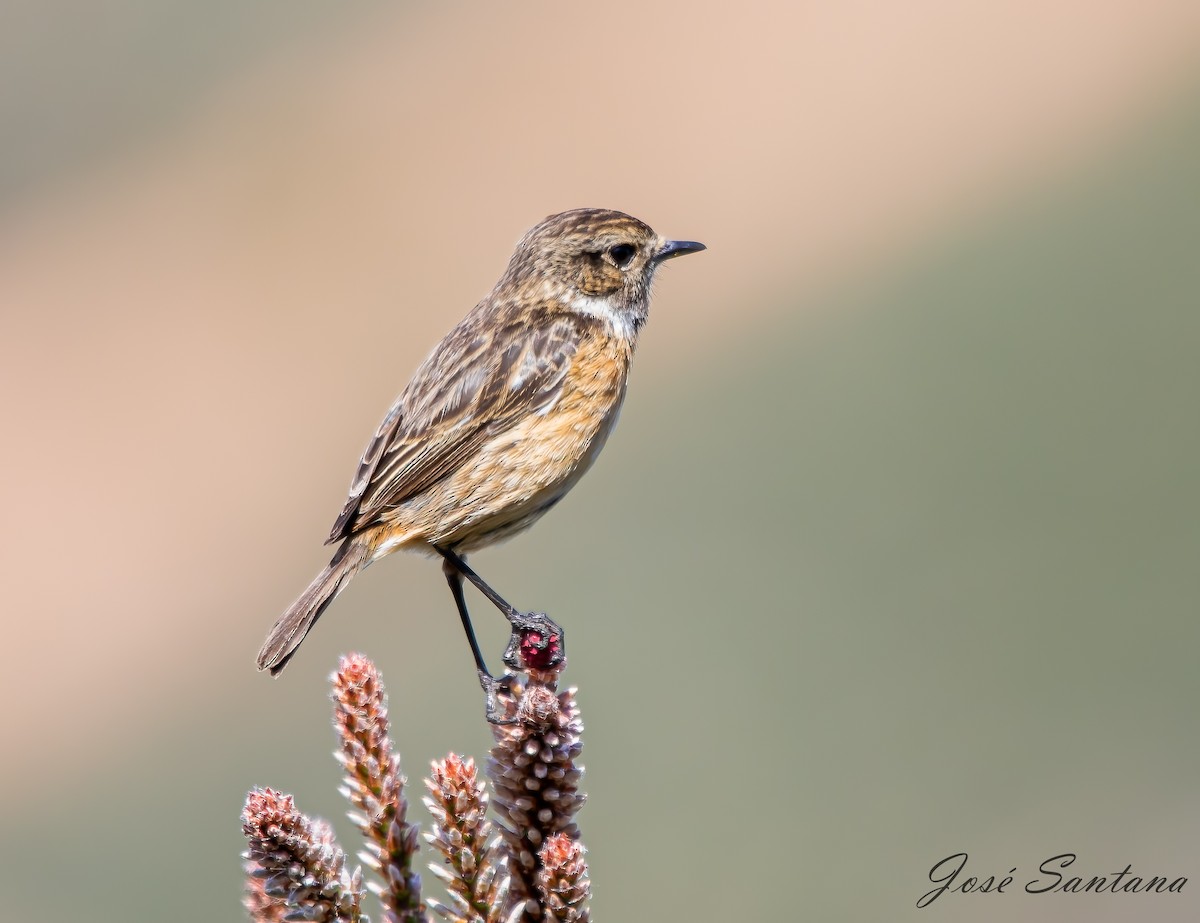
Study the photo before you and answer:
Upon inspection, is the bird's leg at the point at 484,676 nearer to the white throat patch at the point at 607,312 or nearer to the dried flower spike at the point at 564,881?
the dried flower spike at the point at 564,881

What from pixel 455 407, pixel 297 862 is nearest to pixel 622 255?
pixel 455 407

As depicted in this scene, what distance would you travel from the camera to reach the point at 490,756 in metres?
3.43

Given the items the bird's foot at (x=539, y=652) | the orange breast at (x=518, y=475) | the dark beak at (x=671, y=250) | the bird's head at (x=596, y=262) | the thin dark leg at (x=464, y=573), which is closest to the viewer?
the bird's foot at (x=539, y=652)

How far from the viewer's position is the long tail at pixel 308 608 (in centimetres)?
477

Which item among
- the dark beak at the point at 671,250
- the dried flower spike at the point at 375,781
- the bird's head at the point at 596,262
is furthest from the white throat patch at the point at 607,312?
the dried flower spike at the point at 375,781

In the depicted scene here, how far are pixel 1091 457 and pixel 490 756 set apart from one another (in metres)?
15.2

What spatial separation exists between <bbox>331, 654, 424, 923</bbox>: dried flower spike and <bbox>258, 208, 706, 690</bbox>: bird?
1778 millimetres

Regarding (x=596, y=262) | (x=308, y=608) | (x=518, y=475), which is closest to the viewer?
(x=308, y=608)

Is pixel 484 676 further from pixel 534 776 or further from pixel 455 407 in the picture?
pixel 534 776

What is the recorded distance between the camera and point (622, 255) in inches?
249

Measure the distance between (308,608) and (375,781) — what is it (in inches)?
75.1

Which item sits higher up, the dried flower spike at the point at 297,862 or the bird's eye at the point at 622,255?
the bird's eye at the point at 622,255

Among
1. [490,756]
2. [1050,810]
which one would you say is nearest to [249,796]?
[490,756]

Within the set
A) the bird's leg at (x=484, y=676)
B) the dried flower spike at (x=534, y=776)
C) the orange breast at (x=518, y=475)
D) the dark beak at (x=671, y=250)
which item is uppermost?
the dark beak at (x=671, y=250)
